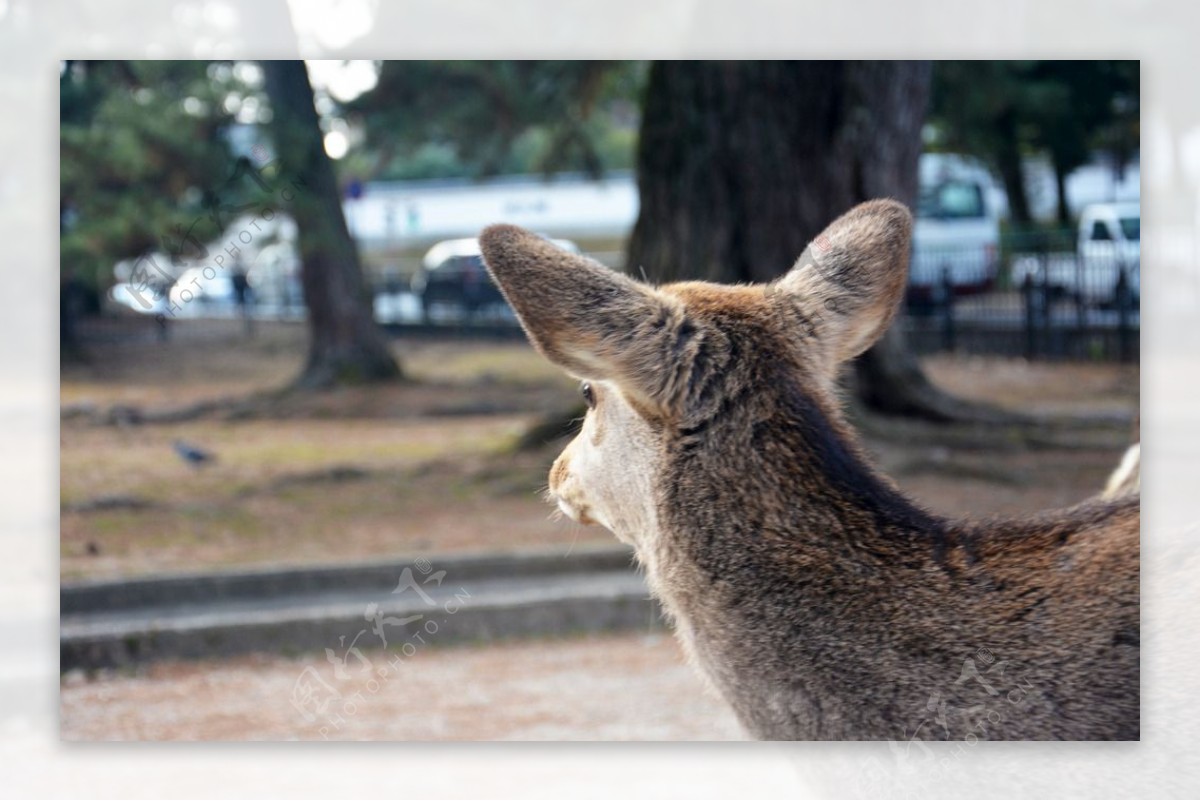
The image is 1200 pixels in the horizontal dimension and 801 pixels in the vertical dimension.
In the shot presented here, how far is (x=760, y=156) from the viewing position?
26.5 feet

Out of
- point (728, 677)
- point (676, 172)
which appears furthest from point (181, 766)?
point (676, 172)

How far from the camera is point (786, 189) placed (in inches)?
319

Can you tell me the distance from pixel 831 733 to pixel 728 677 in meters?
0.19

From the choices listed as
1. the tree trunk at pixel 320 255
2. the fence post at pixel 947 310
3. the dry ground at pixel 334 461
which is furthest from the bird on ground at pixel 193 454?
the fence post at pixel 947 310

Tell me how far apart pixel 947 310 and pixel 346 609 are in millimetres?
6288

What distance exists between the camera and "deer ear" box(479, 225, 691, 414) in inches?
90.0

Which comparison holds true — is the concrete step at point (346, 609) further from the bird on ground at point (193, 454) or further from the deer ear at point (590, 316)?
the deer ear at point (590, 316)

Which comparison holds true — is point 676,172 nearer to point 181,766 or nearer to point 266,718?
point 266,718

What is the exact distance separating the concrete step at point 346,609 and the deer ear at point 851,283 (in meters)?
3.73

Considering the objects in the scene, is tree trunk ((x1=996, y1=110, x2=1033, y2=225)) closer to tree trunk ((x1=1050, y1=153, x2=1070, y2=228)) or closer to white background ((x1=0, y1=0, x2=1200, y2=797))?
tree trunk ((x1=1050, y1=153, x2=1070, y2=228))

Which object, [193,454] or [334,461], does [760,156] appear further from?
[193,454]

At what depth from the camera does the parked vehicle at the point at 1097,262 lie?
5.38 meters

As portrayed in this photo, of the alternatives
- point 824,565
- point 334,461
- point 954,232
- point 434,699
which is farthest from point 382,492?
point 824,565

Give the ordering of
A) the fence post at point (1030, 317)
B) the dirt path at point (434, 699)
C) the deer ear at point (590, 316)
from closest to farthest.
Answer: the deer ear at point (590, 316) < the dirt path at point (434, 699) < the fence post at point (1030, 317)
